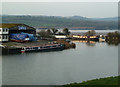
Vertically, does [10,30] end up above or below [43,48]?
above

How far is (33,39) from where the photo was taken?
14844mm

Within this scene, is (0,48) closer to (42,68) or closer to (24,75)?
(42,68)

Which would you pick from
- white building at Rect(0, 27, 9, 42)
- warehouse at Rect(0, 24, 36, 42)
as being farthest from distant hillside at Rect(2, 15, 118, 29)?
white building at Rect(0, 27, 9, 42)

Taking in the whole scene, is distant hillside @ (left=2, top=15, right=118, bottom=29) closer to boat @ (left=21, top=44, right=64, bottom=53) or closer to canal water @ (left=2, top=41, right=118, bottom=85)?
boat @ (left=21, top=44, right=64, bottom=53)

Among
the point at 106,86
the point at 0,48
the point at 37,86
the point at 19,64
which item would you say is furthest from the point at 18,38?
the point at 106,86

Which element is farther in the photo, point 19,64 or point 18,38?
point 18,38

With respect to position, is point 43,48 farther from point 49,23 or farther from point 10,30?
point 49,23

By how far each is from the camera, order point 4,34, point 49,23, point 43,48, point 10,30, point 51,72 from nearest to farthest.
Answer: point 51,72
point 43,48
point 4,34
point 10,30
point 49,23

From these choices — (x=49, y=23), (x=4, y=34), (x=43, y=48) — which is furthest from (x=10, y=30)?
(x=49, y=23)

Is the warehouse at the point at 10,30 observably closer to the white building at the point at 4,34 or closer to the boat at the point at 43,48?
the white building at the point at 4,34

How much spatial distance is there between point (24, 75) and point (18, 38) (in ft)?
24.3

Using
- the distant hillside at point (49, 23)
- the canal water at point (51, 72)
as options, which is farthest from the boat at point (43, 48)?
the distant hillside at point (49, 23)

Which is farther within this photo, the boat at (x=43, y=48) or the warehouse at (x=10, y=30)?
the warehouse at (x=10, y=30)

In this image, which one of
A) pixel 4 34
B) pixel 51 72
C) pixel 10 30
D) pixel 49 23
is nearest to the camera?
pixel 51 72
